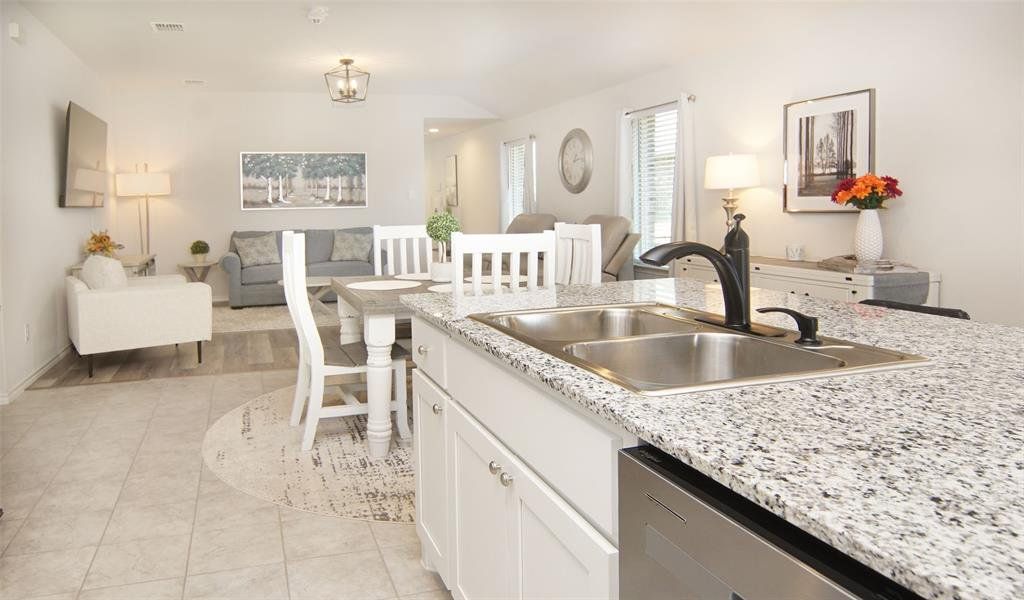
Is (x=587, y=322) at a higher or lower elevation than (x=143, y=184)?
lower

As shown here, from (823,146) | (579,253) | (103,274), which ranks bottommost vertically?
(103,274)

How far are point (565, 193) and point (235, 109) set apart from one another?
3.98 m

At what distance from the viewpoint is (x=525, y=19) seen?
18.4 feet

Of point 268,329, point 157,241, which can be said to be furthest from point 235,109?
point 268,329

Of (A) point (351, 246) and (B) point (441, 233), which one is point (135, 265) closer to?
(A) point (351, 246)

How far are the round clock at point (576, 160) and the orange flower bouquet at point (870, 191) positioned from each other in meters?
3.71

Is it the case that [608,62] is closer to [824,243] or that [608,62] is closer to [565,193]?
[565,193]

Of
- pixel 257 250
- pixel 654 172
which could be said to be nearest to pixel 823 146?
pixel 654 172

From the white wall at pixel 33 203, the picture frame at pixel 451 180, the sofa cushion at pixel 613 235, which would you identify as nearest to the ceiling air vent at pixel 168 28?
the white wall at pixel 33 203

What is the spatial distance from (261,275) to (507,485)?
7.34m

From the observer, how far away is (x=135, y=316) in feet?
16.2

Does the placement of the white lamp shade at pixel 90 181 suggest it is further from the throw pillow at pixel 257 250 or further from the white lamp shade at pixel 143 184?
the throw pillow at pixel 257 250

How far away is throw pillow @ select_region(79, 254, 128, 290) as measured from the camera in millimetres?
5020

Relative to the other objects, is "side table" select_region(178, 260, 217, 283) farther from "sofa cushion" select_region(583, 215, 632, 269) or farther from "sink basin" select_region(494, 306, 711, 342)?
"sink basin" select_region(494, 306, 711, 342)
